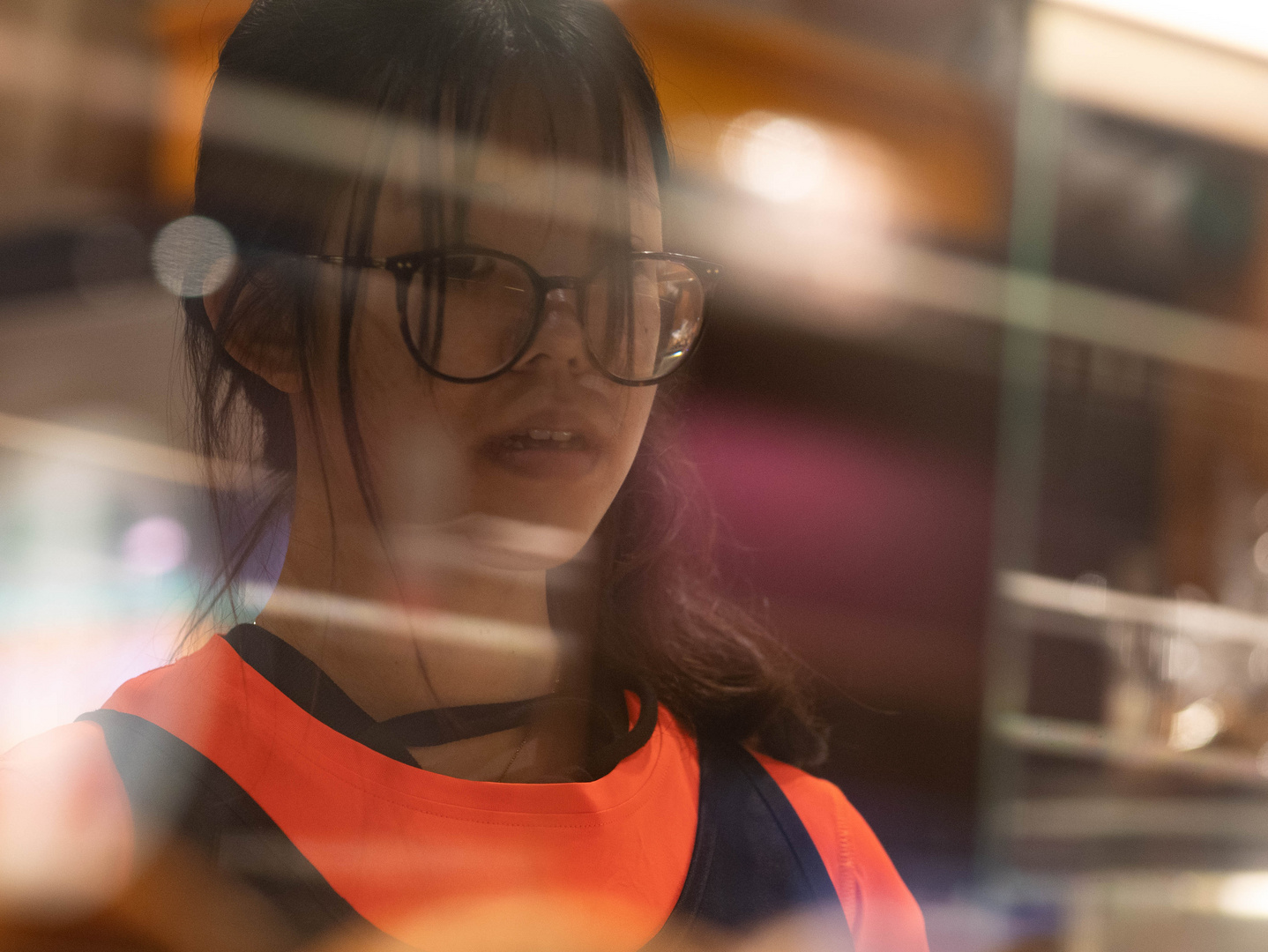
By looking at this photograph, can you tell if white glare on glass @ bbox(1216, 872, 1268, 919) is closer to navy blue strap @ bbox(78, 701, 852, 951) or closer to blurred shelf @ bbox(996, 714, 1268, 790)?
blurred shelf @ bbox(996, 714, 1268, 790)

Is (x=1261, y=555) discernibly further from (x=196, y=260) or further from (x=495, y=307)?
(x=196, y=260)

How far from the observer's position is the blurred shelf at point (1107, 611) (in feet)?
3.49

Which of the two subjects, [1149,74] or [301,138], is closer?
[301,138]

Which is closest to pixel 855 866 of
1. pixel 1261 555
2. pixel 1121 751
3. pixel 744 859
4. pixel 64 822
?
pixel 744 859

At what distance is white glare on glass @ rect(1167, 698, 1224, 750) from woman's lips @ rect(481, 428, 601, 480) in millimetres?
932

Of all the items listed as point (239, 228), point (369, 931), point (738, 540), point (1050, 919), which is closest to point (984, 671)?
point (1050, 919)

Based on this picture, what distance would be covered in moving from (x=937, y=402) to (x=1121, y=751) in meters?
0.51

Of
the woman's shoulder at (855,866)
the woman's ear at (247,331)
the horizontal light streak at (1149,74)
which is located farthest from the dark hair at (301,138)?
the horizontal light streak at (1149,74)

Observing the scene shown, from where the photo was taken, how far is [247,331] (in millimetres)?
508

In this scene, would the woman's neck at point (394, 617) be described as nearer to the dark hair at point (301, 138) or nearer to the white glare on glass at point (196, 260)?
the dark hair at point (301, 138)

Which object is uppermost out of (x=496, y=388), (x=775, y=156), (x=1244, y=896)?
(x=775, y=156)

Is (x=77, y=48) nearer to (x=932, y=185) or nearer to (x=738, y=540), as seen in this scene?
(x=738, y=540)

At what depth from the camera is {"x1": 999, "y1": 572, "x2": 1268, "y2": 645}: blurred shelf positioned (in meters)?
1.06

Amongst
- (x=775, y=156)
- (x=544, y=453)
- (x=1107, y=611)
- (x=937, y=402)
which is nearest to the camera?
(x=544, y=453)
